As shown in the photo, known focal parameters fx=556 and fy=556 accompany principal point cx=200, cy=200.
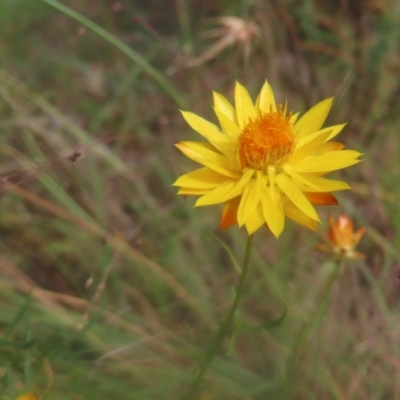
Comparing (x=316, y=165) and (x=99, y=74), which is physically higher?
(x=99, y=74)

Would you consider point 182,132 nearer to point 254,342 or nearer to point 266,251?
point 266,251

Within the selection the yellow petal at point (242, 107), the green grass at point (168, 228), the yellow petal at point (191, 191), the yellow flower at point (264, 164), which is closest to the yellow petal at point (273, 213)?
the yellow flower at point (264, 164)

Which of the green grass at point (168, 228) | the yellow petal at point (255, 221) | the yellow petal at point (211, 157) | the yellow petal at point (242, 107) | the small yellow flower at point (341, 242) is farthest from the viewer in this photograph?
the green grass at point (168, 228)

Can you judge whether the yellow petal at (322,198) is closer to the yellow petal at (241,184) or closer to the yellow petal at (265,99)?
the yellow petal at (241,184)

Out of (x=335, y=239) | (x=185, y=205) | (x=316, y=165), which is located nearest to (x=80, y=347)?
(x=185, y=205)

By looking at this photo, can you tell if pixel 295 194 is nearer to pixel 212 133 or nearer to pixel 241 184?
pixel 241 184

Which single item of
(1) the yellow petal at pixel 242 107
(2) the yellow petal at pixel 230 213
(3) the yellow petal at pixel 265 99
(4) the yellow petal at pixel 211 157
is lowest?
(2) the yellow petal at pixel 230 213

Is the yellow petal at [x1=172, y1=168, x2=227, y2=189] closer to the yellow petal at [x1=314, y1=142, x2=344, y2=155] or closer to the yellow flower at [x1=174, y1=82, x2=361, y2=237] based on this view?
the yellow flower at [x1=174, y1=82, x2=361, y2=237]
